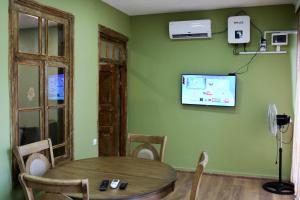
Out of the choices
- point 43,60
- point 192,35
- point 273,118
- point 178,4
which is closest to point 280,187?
point 273,118

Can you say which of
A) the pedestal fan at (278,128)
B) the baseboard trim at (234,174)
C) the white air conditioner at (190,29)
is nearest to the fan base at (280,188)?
the pedestal fan at (278,128)

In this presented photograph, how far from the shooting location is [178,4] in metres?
4.80

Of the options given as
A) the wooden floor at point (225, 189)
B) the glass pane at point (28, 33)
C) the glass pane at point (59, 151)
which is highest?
the glass pane at point (28, 33)

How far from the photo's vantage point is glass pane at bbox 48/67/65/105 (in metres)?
3.56

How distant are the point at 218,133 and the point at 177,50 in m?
1.61

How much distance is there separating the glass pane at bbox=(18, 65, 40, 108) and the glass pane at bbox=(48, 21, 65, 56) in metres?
0.37

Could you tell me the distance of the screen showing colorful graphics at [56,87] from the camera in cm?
356

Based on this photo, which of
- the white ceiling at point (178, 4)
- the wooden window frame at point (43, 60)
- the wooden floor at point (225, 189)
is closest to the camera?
the wooden window frame at point (43, 60)

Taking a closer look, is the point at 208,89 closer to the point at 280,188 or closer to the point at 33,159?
the point at 280,188

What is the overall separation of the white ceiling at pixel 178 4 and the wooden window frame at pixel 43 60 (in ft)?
3.93

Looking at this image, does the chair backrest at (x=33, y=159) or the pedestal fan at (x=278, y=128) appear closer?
the chair backrest at (x=33, y=159)

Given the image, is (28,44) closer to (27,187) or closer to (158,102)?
(27,187)

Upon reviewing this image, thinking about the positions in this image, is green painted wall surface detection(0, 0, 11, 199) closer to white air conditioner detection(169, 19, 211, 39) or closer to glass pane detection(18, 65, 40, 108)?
glass pane detection(18, 65, 40, 108)

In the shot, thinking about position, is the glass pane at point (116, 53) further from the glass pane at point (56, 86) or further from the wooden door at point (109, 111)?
the glass pane at point (56, 86)
